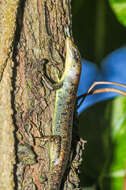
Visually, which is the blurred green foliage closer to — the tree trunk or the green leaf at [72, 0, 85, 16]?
the green leaf at [72, 0, 85, 16]

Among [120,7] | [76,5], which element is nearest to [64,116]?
[120,7]

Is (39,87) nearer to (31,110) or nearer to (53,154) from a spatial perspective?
(31,110)

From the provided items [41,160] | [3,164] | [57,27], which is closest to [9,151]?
[3,164]

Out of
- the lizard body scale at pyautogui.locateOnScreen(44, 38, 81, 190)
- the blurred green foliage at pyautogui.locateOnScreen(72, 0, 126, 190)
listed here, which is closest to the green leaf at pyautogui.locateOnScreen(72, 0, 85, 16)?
the blurred green foliage at pyautogui.locateOnScreen(72, 0, 126, 190)

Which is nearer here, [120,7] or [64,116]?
[64,116]

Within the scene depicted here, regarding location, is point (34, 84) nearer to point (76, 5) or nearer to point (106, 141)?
point (106, 141)
